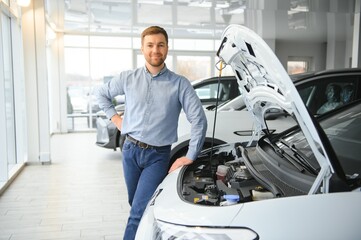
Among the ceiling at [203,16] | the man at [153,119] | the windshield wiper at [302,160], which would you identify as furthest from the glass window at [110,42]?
the windshield wiper at [302,160]

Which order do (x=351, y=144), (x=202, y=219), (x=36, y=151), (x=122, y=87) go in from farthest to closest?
(x=36, y=151)
(x=122, y=87)
(x=351, y=144)
(x=202, y=219)

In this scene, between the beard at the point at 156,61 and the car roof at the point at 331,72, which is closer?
the beard at the point at 156,61

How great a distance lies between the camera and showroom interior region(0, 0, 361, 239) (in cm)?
538

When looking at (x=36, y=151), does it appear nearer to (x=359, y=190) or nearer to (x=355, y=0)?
(x=359, y=190)

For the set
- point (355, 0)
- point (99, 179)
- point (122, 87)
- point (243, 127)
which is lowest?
point (99, 179)

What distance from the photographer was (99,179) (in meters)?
4.91

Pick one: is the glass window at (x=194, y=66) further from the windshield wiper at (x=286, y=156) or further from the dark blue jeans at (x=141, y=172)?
the windshield wiper at (x=286, y=156)

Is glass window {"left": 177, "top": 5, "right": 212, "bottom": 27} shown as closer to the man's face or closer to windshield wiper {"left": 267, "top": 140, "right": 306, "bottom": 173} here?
the man's face

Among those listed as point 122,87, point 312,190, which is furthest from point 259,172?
point 122,87

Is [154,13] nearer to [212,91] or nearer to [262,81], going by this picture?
[212,91]

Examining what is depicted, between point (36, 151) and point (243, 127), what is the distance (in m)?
3.65

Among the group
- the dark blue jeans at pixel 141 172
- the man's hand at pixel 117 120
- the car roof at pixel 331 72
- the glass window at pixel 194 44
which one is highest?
the glass window at pixel 194 44

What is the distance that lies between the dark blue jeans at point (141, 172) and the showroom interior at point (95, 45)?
1.89 meters

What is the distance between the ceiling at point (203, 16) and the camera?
6371mm
